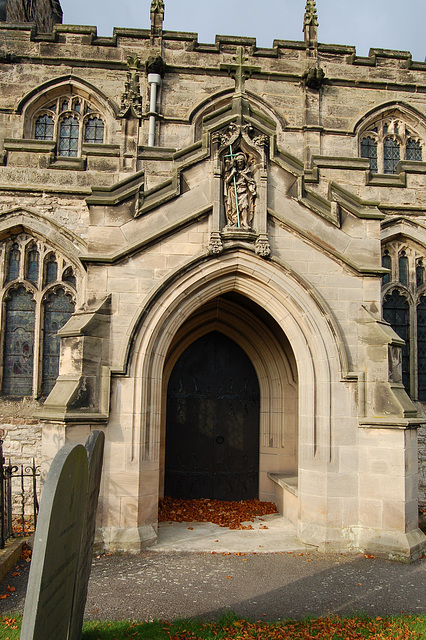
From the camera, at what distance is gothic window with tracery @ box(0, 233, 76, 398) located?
1058cm

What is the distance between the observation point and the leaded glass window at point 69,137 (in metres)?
13.3

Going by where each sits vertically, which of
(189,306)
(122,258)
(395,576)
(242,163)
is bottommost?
(395,576)

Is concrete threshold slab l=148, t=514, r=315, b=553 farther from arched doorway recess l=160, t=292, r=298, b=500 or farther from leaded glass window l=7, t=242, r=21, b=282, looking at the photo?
leaded glass window l=7, t=242, r=21, b=282

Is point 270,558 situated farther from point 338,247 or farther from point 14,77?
point 14,77

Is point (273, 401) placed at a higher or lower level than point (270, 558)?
higher

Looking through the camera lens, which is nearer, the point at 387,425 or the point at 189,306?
the point at 387,425

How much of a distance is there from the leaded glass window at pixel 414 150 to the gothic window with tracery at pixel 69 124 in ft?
25.7

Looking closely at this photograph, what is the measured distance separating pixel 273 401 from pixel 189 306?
2.97m

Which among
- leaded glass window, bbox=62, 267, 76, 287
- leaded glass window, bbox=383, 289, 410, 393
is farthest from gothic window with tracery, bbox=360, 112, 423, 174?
leaded glass window, bbox=62, 267, 76, 287

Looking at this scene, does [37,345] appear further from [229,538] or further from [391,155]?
[391,155]

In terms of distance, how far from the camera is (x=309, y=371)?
7828 millimetres

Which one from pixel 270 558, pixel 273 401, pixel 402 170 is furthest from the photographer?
pixel 402 170

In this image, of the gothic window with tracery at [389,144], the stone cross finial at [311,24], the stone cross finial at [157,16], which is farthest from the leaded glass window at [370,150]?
the stone cross finial at [157,16]

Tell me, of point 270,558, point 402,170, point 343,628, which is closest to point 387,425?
point 270,558
